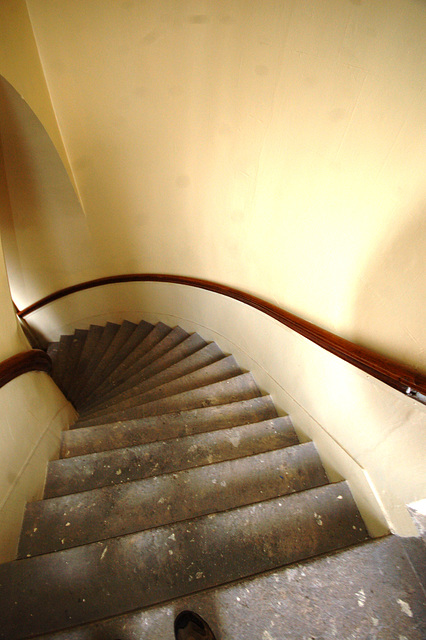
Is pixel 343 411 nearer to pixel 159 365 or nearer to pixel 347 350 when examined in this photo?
pixel 347 350

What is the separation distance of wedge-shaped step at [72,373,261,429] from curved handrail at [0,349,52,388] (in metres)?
0.60

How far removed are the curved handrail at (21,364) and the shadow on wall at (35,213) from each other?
1.80 metres

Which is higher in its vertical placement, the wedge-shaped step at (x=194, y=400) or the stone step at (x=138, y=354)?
the stone step at (x=138, y=354)

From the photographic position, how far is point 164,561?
1125 millimetres

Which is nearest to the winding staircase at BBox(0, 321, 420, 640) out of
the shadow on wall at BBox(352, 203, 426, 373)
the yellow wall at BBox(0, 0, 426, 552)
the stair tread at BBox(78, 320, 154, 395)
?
the yellow wall at BBox(0, 0, 426, 552)

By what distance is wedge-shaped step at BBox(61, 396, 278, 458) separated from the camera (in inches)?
72.2

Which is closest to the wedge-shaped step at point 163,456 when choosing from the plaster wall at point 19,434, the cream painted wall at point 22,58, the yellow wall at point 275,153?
the plaster wall at point 19,434

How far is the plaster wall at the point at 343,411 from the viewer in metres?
1.05

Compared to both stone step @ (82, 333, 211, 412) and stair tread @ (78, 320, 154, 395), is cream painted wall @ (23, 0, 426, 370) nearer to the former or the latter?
stone step @ (82, 333, 211, 412)

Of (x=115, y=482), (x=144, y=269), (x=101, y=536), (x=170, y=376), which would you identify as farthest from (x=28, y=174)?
(x=101, y=536)

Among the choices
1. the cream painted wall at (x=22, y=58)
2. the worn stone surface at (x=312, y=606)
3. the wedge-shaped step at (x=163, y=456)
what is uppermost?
the cream painted wall at (x=22, y=58)

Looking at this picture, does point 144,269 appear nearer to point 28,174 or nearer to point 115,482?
point 28,174

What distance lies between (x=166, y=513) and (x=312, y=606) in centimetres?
68

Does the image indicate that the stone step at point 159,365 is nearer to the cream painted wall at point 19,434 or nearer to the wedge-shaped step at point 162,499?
the cream painted wall at point 19,434
